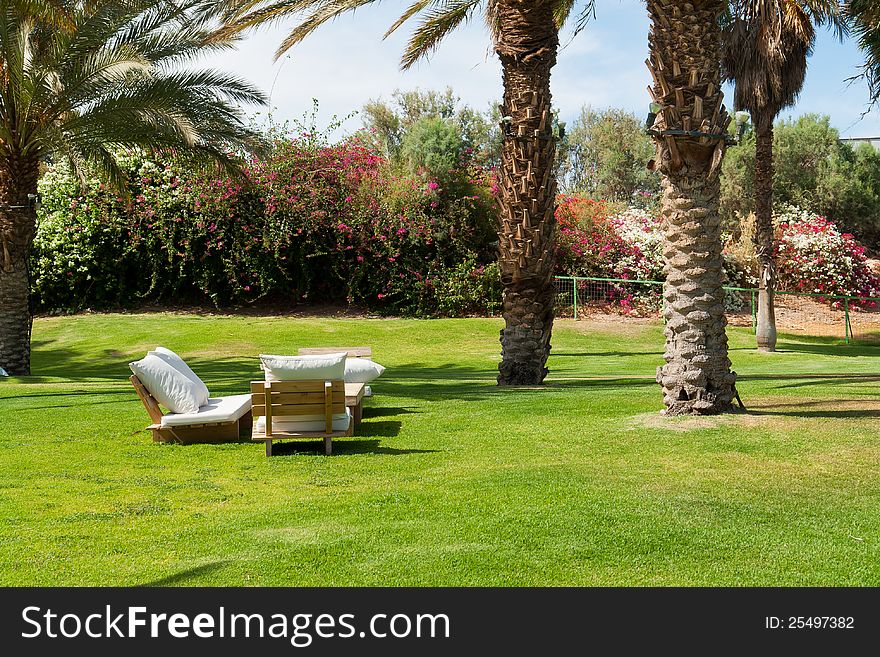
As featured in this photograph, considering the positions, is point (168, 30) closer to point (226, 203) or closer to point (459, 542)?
point (226, 203)

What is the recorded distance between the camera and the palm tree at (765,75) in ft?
65.2

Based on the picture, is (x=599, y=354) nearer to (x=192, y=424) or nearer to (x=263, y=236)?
(x=263, y=236)

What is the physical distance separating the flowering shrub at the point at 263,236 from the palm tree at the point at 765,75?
8.98m

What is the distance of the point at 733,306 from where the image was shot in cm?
2722

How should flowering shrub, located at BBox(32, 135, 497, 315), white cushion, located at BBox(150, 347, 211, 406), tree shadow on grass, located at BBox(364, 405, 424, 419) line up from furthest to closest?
flowering shrub, located at BBox(32, 135, 497, 315) < tree shadow on grass, located at BBox(364, 405, 424, 419) < white cushion, located at BBox(150, 347, 211, 406)

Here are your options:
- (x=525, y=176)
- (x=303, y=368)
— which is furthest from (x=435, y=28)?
(x=303, y=368)

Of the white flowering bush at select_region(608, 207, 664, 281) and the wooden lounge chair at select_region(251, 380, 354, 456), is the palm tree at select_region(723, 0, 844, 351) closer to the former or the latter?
the white flowering bush at select_region(608, 207, 664, 281)

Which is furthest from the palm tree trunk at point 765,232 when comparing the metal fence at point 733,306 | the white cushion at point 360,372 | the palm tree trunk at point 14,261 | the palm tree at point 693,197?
the palm tree trunk at point 14,261

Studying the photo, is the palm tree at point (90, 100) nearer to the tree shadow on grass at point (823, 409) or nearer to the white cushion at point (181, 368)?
the white cushion at point (181, 368)

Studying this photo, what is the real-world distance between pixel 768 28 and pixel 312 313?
50.4 ft

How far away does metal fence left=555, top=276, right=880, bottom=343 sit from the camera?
25.7 m

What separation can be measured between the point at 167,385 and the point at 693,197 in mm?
5436

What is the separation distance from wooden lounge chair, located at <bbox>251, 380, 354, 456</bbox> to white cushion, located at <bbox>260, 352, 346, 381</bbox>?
0.27 feet

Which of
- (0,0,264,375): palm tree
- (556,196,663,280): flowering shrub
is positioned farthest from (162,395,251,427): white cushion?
(556,196,663,280): flowering shrub
